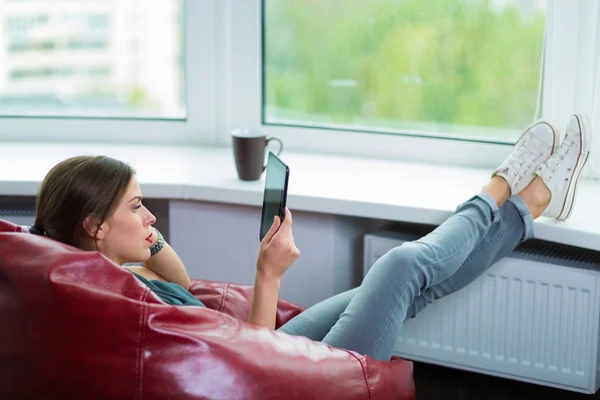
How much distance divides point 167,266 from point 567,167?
0.99 m

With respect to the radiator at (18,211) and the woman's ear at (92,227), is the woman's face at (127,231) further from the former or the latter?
the radiator at (18,211)

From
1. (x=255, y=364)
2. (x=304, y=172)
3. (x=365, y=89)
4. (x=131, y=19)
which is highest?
(x=131, y=19)

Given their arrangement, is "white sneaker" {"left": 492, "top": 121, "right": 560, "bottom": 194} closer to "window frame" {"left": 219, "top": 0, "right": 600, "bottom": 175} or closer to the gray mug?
"window frame" {"left": 219, "top": 0, "right": 600, "bottom": 175}

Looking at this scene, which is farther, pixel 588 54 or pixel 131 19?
pixel 131 19

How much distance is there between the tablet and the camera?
61.1 inches

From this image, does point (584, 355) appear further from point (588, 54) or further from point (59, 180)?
point (59, 180)

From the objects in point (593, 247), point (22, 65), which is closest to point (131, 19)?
point (22, 65)

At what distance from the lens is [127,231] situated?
61.8 inches

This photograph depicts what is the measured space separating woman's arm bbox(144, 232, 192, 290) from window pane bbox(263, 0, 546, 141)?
0.95 metres

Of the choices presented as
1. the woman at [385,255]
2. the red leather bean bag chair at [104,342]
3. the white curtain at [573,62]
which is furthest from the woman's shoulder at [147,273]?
the white curtain at [573,62]

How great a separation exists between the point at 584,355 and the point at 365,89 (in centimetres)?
101

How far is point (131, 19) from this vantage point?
2756mm

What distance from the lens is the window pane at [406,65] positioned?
2.40m

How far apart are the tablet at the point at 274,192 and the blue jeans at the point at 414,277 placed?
0.27m
